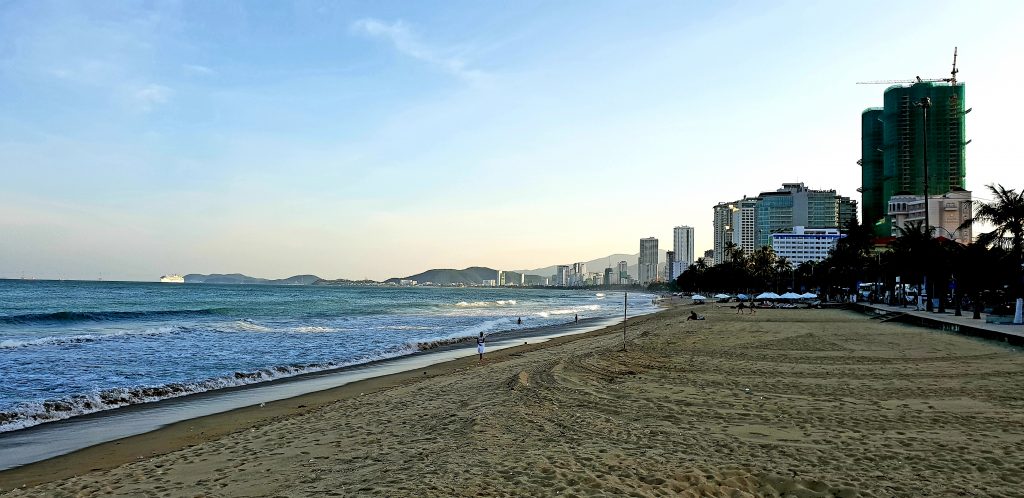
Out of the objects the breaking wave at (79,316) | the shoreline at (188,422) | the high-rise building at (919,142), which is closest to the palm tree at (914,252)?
the shoreline at (188,422)

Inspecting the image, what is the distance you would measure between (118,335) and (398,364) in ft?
63.8

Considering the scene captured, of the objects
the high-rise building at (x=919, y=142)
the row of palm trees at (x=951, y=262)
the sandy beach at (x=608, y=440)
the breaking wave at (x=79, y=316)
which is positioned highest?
the high-rise building at (x=919, y=142)

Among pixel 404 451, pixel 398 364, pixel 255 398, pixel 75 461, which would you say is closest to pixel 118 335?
pixel 398 364

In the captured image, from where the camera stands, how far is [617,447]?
25.1 feet

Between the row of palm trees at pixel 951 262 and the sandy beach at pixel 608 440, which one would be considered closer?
the sandy beach at pixel 608 440

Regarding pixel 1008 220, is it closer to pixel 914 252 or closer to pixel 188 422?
pixel 914 252

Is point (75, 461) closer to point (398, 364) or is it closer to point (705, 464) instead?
point (705, 464)

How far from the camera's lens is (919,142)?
17350 cm

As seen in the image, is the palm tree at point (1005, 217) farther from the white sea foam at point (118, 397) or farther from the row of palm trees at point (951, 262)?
the white sea foam at point (118, 397)

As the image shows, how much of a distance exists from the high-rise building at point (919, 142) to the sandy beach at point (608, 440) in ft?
571

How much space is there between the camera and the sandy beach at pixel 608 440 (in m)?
6.32

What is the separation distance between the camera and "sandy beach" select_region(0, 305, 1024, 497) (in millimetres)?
6324

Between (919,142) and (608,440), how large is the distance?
199m

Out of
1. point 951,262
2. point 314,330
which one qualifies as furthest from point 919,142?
point 314,330
